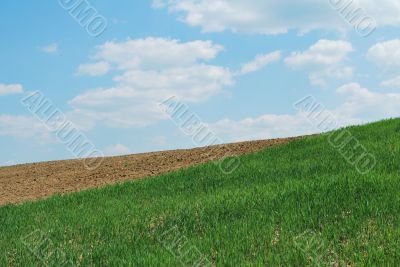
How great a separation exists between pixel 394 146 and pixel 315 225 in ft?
24.0

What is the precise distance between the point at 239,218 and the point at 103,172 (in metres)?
13.5

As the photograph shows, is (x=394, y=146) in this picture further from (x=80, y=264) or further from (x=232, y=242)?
(x=80, y=264)

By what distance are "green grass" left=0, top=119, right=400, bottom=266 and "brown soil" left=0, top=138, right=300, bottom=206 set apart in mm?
3973

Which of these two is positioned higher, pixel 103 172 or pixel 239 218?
pixel 103 172

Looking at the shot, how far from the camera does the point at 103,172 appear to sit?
2327 centimetres

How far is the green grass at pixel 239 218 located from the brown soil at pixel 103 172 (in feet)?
13.0

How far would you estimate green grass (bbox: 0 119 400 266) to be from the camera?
839cm

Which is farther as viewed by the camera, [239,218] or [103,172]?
[103,172]

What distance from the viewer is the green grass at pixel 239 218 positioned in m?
8.39

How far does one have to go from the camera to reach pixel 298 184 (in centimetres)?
1239

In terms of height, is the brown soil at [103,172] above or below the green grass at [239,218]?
above

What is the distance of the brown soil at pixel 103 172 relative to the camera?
20906 millimetres

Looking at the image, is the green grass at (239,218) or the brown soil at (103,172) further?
the brown soil at (103,172)

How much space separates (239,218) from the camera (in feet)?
35.0
